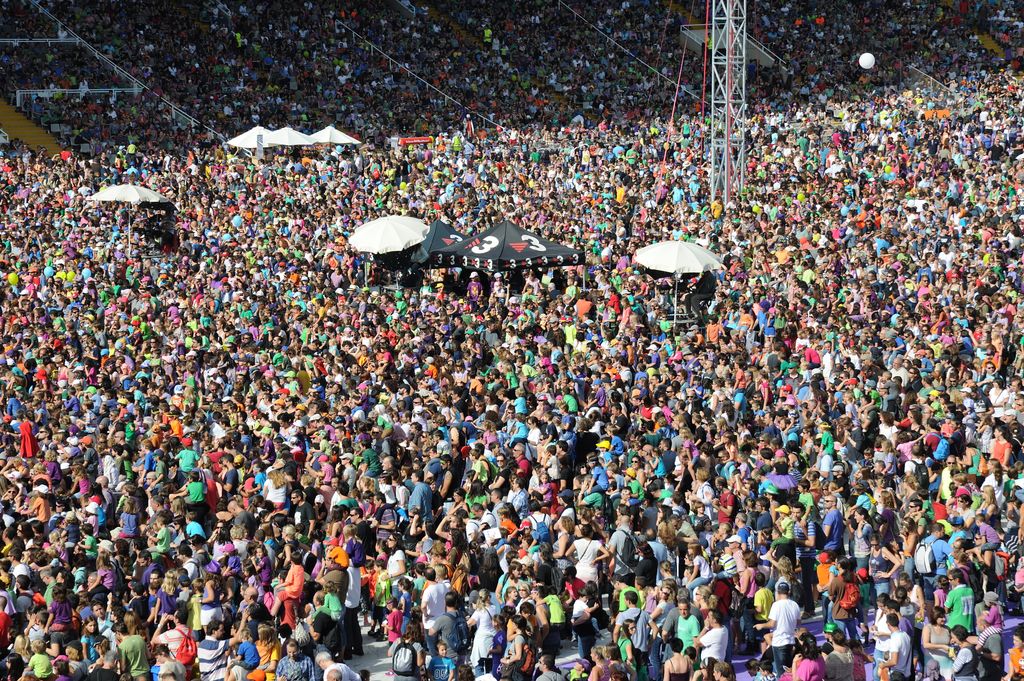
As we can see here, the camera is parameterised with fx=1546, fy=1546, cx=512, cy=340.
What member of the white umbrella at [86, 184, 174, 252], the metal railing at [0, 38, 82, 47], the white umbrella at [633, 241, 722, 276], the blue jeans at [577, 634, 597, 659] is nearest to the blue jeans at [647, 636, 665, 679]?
the blue jeans at [577, 634, 597, 659]

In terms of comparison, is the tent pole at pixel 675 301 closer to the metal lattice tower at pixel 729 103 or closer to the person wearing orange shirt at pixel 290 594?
the metal lattice tower at pixel 729 103

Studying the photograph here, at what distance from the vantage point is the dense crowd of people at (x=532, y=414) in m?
11.2

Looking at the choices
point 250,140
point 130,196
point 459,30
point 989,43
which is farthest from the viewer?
point 459,30

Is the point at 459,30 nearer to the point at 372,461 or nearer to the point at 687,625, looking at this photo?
the point at 372,461

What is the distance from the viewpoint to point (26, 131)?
3969 cm

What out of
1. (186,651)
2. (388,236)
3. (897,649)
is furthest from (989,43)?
(186,651)

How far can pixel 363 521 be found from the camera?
13.2 metres

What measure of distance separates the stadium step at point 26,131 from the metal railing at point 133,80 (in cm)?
293

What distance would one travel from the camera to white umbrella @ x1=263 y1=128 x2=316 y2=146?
110 ft

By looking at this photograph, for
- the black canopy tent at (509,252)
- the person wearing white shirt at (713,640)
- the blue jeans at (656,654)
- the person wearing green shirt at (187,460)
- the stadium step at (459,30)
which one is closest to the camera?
the person wearing white shirt at (713,640)

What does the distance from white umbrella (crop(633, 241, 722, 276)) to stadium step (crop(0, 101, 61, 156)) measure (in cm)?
2200

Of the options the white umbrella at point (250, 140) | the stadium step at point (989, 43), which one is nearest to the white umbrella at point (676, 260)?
the white umbrella at point (250, 140)

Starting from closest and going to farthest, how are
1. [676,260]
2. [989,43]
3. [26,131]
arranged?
[676,260] < [26,131] < [989,43]

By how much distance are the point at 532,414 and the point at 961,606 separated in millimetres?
6296
